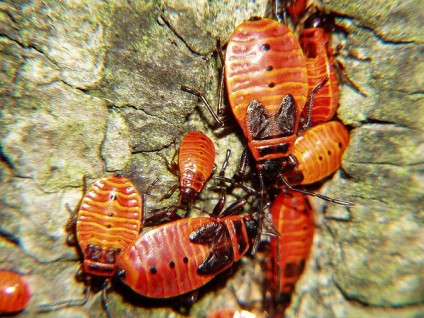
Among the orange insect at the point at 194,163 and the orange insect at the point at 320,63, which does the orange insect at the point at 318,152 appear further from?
the orange insect at the point at 194,163

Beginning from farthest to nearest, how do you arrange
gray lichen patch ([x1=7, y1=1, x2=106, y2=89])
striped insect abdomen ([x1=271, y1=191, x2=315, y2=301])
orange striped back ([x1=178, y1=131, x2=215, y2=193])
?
striped insect abdomen ([x1=271, y1=191, x2=315, y2=301]), orange striped back ([x1=178, y1=131, x2=215, y2=193]), gray lichen patch ([x1=7, y1=1, x2=106, y2=89])

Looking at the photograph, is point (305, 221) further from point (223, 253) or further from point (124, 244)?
point (124, 244)

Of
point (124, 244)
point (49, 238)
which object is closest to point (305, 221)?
point (124, 244)

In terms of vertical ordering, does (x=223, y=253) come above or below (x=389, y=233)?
below

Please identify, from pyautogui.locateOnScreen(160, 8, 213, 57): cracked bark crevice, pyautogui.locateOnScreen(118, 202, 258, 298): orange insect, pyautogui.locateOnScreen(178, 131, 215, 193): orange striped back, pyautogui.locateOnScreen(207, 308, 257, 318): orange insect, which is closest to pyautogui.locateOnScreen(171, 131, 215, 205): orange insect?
pyautogui.locateOnScreen(178, 131, 215, 193): orange striped back

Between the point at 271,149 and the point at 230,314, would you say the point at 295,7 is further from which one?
the point at 230,314

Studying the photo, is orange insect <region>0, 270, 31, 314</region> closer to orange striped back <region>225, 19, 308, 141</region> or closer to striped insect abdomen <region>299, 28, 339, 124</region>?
orange striped back <region>225, 19, 308, 141</region>
